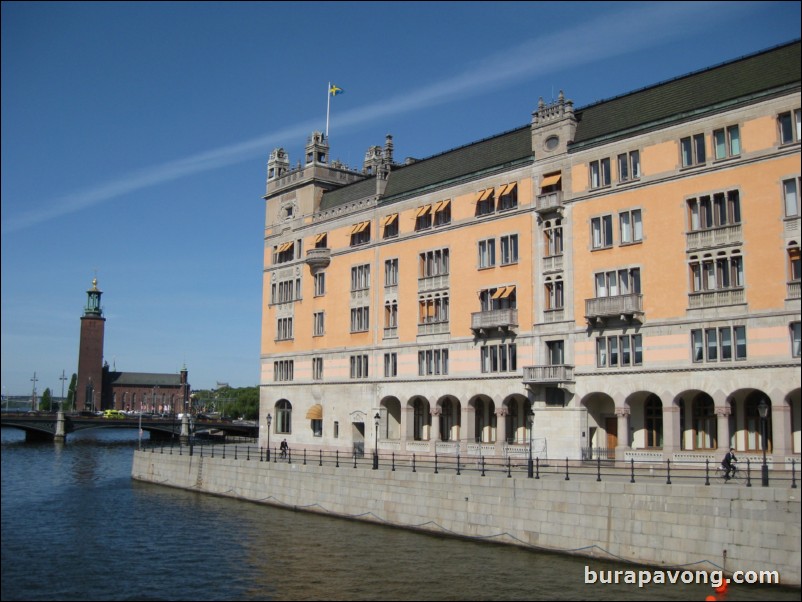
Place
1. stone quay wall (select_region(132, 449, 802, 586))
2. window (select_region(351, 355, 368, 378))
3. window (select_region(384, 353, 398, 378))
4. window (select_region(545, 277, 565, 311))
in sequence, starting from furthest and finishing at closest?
window (select_region(351, 355, 368, 378)), window (select_region(384, 353, 398, 378)), window (select_region(545, 277, 565, 311)), stone quay wall (select_region(132, 449, 802, 586))

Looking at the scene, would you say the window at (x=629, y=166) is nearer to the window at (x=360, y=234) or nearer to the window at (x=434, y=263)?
the window at (x=434, y=263)

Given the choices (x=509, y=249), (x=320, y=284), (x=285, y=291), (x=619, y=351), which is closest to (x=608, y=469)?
(x=619, y=351)

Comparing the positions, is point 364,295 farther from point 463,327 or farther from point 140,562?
point 140,562

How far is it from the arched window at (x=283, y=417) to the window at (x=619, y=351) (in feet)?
123

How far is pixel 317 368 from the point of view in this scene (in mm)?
77062

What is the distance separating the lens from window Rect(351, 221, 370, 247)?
72750mm

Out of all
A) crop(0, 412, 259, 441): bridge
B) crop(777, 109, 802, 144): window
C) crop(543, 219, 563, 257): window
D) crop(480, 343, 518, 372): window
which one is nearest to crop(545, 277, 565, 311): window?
crop(543, 219, 563, 257): window

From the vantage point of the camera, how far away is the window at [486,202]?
61.5m

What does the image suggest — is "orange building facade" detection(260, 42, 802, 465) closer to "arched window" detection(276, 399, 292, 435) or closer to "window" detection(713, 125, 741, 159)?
"window" detection(713, 125, 741, 159)

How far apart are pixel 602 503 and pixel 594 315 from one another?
1699cm

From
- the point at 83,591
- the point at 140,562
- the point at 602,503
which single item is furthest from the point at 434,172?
the point at 83,591

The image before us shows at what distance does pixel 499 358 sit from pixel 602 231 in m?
12.2

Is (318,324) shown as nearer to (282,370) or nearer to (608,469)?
(282,370)

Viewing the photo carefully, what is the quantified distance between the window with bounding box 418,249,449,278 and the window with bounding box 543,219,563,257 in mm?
10057
